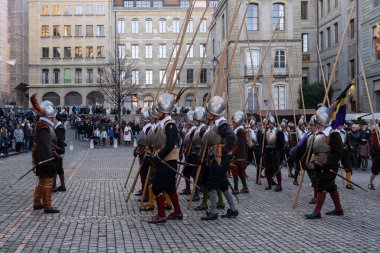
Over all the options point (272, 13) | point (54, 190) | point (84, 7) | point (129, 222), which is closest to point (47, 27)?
point (84, 7)

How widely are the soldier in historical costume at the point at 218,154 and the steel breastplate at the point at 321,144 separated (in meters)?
1.61

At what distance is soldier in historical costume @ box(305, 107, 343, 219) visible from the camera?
32.5ft

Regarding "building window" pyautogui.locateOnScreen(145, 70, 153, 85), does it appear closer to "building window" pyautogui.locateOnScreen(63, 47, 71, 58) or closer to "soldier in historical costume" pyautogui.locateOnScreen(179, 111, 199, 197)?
"building window" pyautogui.locateOnScreen(63, 47, 71, 58)

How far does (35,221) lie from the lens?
372 inches

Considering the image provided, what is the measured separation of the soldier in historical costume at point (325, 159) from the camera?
9898 millimetres

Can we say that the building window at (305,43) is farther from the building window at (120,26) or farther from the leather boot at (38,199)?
the leather boot at (38,199)

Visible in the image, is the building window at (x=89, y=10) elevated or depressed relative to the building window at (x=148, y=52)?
elevated

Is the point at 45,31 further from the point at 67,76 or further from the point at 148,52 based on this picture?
the point at 148,52

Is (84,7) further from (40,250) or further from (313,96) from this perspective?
(40,250)

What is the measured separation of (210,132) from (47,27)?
6547 cm

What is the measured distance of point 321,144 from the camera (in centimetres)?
1017

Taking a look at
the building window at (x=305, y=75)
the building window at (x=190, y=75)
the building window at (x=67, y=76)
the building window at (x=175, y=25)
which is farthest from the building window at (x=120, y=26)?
the building window at (x=305, y=75)

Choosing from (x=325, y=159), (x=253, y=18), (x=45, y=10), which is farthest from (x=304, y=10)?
(x=325, y=159)

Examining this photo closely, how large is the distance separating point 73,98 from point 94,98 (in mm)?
2901
